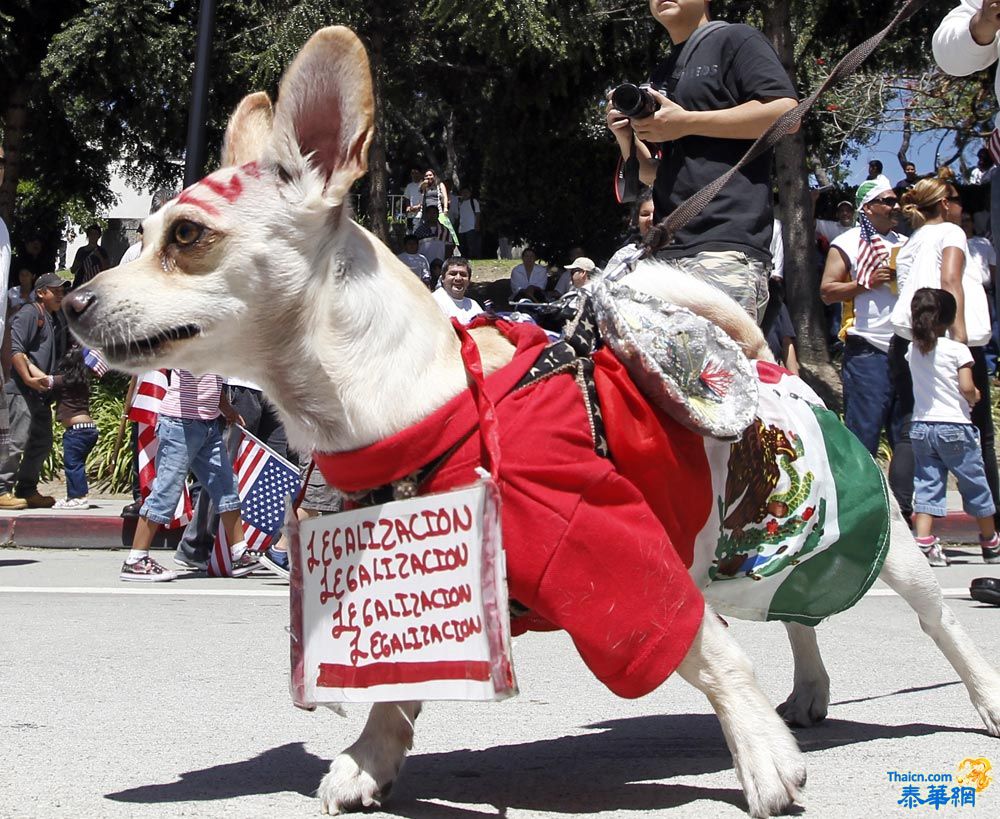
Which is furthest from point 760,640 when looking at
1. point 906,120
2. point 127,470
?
point 906,120

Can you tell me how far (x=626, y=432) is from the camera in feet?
10.5

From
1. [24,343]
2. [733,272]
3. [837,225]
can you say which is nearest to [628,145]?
[733,272]

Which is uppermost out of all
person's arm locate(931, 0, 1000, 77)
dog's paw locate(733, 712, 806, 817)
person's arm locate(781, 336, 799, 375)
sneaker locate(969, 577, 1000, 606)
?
person's arm locate(931, 0, 1000, 77)

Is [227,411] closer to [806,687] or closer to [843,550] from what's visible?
[806,687]

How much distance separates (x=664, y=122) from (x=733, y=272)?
52 centimetres

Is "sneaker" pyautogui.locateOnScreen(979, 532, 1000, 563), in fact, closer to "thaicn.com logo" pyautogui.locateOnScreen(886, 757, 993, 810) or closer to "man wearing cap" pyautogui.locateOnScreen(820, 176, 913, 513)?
"man wearing cap" pyautogui.locateOnScreen(820, 176, 913, 513)

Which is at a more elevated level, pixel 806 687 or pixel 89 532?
pixel 806 687

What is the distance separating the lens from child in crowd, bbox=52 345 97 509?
11.2 metres

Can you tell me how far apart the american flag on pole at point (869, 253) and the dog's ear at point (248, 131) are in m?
7.04

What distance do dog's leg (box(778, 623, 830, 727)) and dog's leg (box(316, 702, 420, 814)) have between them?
1406 mm

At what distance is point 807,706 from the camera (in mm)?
4211

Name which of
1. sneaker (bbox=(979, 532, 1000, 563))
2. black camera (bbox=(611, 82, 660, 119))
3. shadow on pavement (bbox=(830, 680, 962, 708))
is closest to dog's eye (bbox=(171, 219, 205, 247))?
black camera (bbox=(611, 82, 660, 119))

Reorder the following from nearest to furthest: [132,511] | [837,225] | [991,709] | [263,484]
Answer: [991,709] → [263,484] → [132,511] → [837,225]

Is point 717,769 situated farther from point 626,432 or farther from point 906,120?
point 906,120
